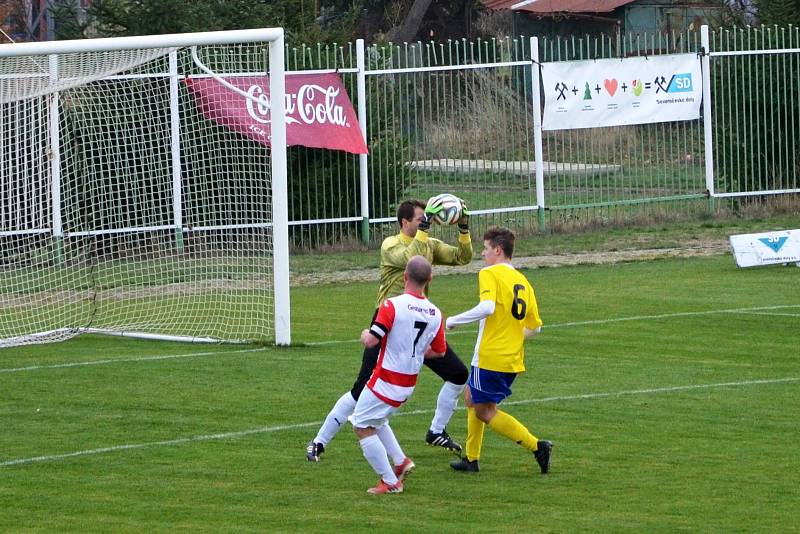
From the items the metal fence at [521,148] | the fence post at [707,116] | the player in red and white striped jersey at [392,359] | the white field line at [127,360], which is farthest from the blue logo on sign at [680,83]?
the player in red and white striped jersey at [392,359]

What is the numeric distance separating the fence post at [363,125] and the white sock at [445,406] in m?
13.4

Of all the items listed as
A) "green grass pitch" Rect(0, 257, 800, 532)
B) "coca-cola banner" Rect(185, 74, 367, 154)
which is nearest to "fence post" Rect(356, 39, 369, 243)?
"coca-cola banner" Rect(185, 74, 367, 154)

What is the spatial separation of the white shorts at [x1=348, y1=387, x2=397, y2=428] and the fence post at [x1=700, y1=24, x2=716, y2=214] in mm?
18099

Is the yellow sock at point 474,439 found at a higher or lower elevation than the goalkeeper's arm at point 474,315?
lower

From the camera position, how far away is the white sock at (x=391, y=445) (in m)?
9.03

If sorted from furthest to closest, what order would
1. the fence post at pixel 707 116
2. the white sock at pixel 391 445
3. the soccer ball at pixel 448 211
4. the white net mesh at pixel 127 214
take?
the fence post at pixel 707 116 → the white net mesh at pixel 127 214 → the soccer ball at pixel 448 211 → the white sock at pixel 391 445

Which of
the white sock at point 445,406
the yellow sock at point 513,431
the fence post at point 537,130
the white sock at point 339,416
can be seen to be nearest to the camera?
the yellow sock at point 513,431

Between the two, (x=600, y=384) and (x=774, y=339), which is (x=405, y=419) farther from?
(x=774, y=339)

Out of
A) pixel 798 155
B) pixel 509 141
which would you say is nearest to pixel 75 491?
pixel 509 141

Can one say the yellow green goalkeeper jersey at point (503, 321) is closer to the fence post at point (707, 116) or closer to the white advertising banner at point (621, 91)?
the white advertising banner at point (621, 91)

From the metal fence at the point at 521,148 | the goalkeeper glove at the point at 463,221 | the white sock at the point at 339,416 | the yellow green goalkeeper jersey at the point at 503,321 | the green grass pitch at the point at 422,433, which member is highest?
the metal fence at the point at 521,148

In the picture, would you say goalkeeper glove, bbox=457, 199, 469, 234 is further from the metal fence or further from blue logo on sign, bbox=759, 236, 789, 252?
the metal fence

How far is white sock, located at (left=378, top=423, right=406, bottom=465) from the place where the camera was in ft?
29.6

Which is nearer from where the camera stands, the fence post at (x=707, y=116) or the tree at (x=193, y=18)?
the tree at (x=193, y=18)
